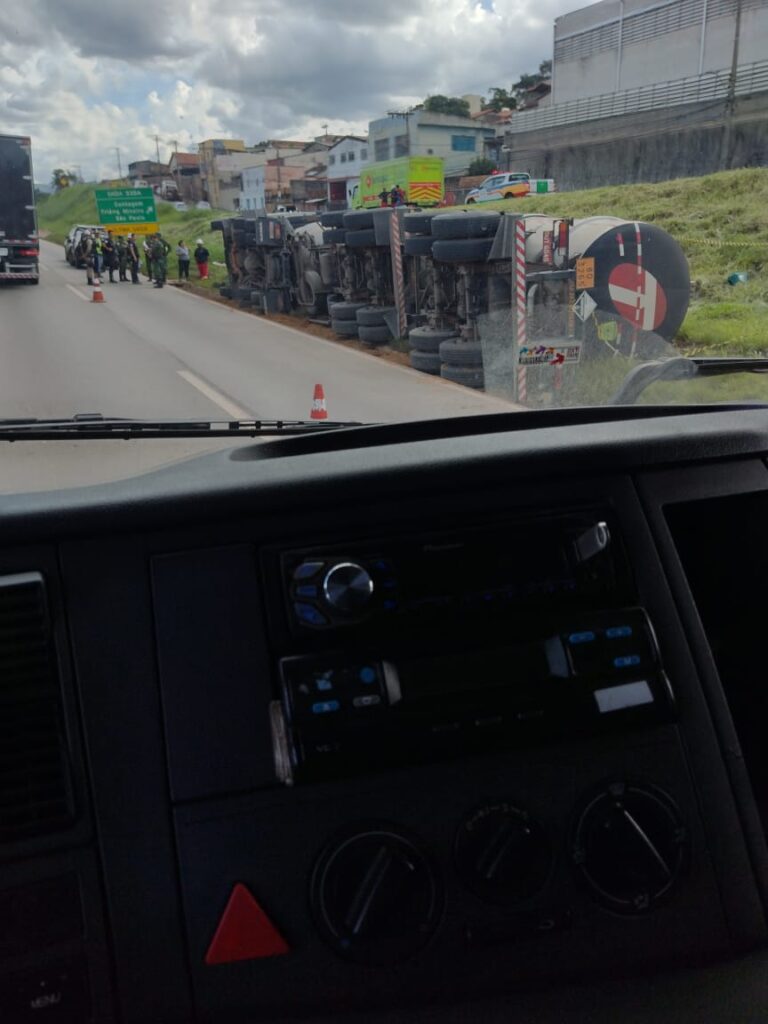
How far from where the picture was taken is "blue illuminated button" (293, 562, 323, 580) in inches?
58.4

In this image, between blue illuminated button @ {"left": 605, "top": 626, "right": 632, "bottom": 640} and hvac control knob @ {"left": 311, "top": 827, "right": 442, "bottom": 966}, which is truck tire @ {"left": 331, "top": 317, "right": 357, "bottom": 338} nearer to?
blue illuminated button @ {"left": 605, "top": 626, "right": 632, "bottom": 640}

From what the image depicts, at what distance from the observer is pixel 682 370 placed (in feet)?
9.48

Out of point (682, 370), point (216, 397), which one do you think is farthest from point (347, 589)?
point (216, 397)

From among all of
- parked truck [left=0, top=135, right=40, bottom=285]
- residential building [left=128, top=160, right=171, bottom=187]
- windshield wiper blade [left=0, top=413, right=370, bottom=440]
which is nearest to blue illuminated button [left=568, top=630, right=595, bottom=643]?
windshield wiper blade [left=0, top=413, right=370, bottom=440]

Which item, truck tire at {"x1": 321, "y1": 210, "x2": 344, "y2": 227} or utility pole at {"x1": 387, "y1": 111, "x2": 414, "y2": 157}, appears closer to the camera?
utility pole at {"x1": 387, "y1": 111, "x2": 414, "y2": 157}

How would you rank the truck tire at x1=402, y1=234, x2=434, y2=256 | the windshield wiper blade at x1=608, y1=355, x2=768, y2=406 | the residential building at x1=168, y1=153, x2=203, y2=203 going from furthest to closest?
the truck tire at x1=402, y1=234, x2=434, y2=256 → the residential building at x1=168, y1=153, x2=203, y2=203 → the windshield wiper blade at x1=608, y1=355, x2=768, y2=406

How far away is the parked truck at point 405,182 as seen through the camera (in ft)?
27.0

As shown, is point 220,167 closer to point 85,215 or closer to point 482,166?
point 85,215

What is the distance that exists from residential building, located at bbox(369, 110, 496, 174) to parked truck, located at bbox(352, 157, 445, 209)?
1.96 meters

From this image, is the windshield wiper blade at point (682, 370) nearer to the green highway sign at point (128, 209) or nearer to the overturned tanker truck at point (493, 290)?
the overturned tanker truck at point (493, 290)

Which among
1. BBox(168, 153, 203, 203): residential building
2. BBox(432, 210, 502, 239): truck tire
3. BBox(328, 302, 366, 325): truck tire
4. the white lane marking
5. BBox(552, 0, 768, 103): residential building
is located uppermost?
BBox(552, 0, 768, 103): residential building

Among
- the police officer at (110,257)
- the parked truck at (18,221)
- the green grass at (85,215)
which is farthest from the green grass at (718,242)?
the parked truck at (18,221)

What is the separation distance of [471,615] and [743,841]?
591 millimetres

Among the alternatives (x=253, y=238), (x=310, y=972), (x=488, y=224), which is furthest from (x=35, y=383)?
(x=253, y=238)
